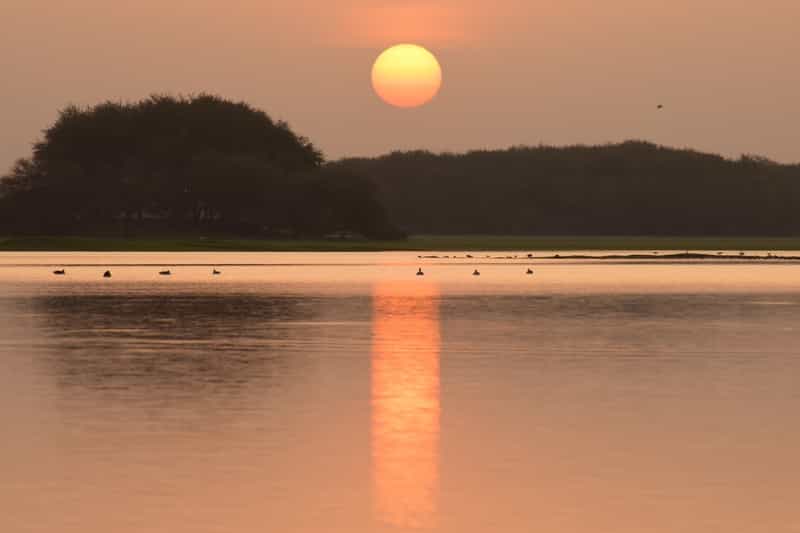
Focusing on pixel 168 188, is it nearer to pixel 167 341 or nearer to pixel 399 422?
pixel 167 341

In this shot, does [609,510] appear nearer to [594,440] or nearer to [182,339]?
[594,440]

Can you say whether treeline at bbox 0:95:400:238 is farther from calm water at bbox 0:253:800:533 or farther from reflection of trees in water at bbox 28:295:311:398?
calm water at bbox 0:253:800:533

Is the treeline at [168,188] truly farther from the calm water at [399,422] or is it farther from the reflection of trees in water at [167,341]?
the calm water at [399,422]

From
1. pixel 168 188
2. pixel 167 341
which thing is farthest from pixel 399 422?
pixel 168 188

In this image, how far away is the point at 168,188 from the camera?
548 feet

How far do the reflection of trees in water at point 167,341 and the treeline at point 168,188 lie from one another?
112245 millimetres

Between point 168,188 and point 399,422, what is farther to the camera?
point 168,188

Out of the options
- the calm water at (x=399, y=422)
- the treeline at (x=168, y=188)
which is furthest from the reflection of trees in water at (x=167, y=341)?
the treeline at (x=168, y=188)

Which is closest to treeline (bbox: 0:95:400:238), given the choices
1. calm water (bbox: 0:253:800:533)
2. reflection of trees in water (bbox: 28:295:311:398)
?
reflection of trees in water (bbox: 28:295:311:398)

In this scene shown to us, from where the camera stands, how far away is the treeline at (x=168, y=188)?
6401 inches

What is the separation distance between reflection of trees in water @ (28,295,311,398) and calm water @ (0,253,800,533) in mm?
99

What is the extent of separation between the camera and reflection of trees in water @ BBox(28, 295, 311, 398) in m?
25.1

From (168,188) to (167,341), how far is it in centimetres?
13551

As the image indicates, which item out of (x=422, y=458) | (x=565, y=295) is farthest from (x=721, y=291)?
(x=422, y=458)
